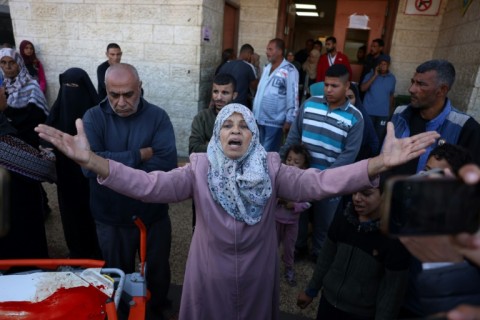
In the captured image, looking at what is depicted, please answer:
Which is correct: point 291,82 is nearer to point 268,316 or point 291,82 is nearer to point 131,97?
point 131,97

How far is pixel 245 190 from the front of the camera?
5.24 ft

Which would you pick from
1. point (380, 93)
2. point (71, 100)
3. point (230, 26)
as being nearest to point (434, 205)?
point (71, 100)

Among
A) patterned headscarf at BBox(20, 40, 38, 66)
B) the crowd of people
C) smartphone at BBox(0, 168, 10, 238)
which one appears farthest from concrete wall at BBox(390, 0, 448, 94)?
smartphone at BBox(0, 168, 10, 238)

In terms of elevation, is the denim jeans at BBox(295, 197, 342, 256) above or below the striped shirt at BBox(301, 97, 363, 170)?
below

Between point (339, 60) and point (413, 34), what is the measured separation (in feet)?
5.34

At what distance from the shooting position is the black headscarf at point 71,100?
2719mm

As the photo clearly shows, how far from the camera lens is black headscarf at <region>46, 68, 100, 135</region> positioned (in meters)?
2.72

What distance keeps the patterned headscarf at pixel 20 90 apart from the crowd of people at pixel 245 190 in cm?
1

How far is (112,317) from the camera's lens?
1.43 meters

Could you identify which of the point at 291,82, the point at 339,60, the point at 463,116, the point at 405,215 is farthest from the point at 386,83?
the point at 405,215

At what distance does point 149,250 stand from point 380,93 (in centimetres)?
499

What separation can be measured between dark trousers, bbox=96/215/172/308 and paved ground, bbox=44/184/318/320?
0.37 meters

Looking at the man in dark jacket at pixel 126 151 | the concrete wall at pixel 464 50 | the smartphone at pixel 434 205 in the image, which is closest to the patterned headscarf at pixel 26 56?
the man in dark jacket at pixel 126 151

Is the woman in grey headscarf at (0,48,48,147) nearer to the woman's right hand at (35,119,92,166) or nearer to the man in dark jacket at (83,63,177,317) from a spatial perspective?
the man in dark jacket at (83,63,177,317)
